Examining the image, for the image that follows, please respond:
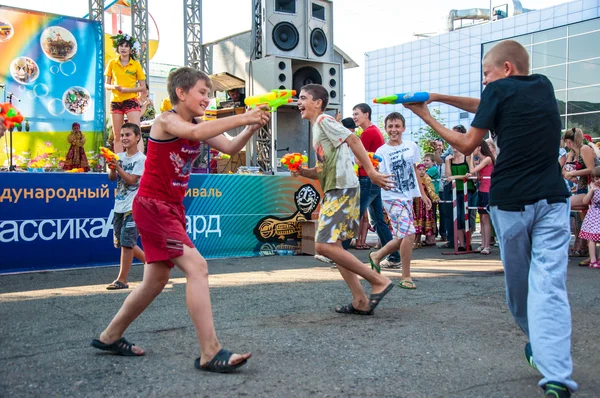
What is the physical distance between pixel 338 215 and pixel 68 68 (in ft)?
25.4

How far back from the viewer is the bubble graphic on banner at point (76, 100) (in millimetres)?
10406

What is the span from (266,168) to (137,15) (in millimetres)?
5618

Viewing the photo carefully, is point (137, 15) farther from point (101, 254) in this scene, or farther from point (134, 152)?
point (134, 152)

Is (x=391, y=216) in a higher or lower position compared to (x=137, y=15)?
lower

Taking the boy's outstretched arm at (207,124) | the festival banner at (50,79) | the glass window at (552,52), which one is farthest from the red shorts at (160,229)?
the glass window at (552,52)

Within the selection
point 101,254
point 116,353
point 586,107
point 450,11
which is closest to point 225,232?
Answer: point 101,254

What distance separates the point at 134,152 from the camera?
20.2 ft

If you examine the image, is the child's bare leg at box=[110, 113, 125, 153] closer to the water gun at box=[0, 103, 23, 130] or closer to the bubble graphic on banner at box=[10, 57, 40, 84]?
the bubble graphic on banner at box=[10, 57, 40, 84]

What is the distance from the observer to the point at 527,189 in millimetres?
2957

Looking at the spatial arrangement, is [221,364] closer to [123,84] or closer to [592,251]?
[592,251]

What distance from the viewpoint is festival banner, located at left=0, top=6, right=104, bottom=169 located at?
32.8 feet

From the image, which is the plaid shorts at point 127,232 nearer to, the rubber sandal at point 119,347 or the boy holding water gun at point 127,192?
the boy holding water gun at point 127,192

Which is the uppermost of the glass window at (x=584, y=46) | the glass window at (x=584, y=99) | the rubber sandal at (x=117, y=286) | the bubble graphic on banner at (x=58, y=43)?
the glass window at (x=584, y=46)

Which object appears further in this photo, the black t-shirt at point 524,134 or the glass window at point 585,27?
the glass window at point 585,27
